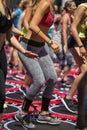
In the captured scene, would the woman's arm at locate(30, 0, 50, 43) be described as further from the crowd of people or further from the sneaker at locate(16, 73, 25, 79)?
A: the sneaker at locate(16, 73, 25, 79)

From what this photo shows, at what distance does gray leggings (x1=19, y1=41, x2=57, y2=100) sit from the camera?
546cm

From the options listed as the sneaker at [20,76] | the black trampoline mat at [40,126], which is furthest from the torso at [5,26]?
the sneaker at [20,76]

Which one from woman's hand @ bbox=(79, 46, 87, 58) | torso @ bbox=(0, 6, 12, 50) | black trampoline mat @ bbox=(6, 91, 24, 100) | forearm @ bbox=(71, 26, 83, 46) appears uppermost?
torso @ bbox=(0, 6, 12, 50)

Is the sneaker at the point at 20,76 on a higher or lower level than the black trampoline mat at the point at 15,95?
higher

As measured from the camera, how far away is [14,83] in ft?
30.3

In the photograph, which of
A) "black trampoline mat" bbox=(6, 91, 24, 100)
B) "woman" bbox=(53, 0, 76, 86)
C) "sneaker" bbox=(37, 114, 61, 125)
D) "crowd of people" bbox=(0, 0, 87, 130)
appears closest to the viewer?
"crowd of people" bbox=(0, 0, 87, 130)

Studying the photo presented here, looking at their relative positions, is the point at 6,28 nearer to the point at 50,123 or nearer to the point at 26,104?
the point at 26,104

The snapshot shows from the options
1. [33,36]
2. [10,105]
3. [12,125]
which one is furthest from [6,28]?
[10,105]

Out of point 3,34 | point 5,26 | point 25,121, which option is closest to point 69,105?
point 25,121

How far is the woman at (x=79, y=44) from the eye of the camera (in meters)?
6.18

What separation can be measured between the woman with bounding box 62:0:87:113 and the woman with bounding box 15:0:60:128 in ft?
1.89

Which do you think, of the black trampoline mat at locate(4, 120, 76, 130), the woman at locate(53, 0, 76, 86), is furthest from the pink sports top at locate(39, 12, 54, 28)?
the woman at locate(53, 0, 76, 86)

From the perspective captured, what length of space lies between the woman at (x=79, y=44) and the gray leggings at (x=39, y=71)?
0.54 meters

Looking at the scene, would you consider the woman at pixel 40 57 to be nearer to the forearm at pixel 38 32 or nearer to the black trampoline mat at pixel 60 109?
the forearm at pixel 38 32
